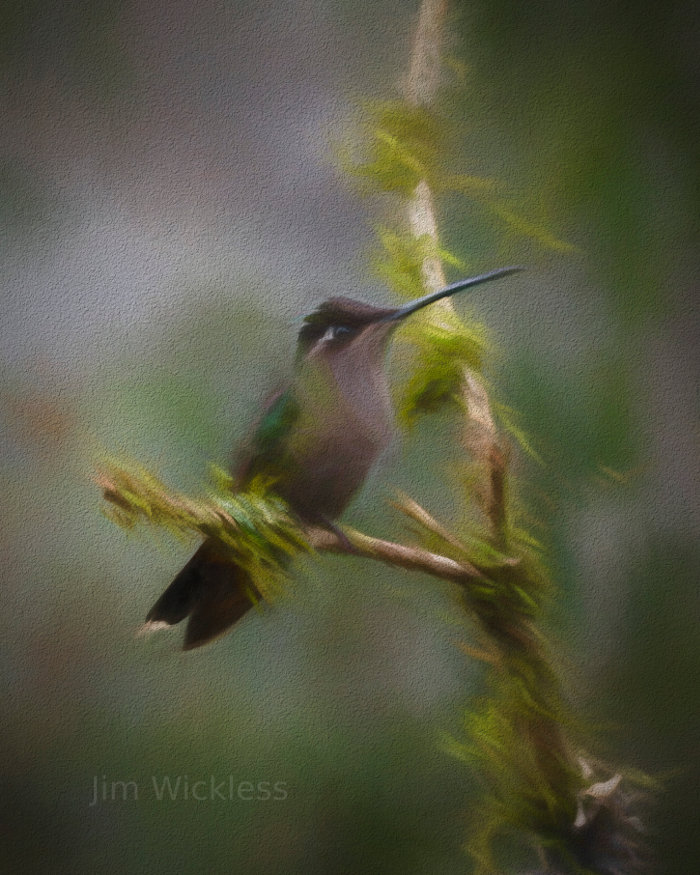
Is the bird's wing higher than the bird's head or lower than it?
lower

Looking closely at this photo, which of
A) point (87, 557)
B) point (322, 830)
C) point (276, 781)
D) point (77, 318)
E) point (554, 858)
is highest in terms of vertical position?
point (77, 318)

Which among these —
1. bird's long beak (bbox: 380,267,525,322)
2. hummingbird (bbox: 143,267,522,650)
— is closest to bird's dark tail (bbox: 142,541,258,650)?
hummingbird (bbox: 143,267,522,650)

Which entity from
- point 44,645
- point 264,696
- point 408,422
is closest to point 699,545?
point 408,422

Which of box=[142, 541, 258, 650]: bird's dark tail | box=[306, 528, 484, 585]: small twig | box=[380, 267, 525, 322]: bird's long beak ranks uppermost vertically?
box=[380, 267, 525, 322]: bird's long beak

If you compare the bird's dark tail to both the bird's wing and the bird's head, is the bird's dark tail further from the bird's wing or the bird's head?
the bird's head

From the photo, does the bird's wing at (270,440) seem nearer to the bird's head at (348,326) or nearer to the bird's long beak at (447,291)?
the bird's head at (348,326)

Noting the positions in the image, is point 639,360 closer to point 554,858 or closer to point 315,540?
point 315,540

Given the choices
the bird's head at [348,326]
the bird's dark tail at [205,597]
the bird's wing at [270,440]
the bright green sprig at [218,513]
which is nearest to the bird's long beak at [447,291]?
the bird's head at [348,326]
